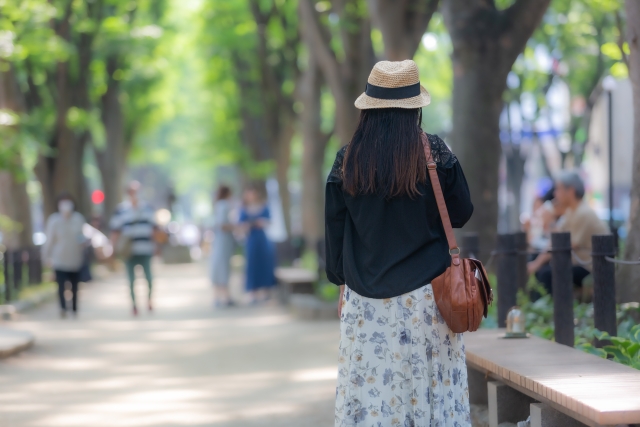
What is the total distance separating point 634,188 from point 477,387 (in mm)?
2117

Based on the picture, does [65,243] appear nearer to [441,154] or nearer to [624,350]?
[624,350]

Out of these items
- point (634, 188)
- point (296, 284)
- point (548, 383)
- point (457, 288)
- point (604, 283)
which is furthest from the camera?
point (296, 284)

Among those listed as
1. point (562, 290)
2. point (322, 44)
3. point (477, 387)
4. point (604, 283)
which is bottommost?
point (477, 387)

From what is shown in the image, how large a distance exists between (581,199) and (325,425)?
12.9ft

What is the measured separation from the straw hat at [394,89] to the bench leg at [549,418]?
157 centimetres

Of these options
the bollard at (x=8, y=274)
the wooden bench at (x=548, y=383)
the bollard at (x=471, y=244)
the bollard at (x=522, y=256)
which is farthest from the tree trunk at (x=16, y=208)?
the wooden bench at (x=548, y=383)

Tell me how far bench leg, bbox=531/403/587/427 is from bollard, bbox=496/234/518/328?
2.93 meters

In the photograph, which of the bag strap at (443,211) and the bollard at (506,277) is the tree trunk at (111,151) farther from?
the bag strap at (443,211)

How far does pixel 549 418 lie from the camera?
15.2 feet

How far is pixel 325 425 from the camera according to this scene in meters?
6.48

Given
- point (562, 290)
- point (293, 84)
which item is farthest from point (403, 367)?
point (293, 84)

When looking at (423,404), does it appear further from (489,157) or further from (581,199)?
(489,157)

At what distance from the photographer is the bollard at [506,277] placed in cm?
762

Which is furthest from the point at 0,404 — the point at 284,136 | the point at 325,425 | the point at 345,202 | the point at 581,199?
the point at 284,136
